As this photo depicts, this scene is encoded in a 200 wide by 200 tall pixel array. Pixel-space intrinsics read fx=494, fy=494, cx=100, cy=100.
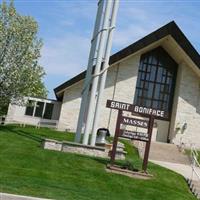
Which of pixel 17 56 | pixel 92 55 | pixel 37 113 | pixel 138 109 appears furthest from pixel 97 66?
pixel 37 113

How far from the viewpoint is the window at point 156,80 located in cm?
3766

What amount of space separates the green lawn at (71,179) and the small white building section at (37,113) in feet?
54.2

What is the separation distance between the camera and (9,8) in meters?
33.1

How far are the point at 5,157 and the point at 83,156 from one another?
11.2 feet

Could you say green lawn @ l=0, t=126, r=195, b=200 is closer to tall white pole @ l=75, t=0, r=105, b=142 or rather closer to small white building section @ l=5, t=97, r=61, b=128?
tall white pole @ l=75, t=0, r=105, b=142

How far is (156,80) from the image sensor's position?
37844 mm

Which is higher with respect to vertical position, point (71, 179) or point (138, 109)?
point (138, 109)

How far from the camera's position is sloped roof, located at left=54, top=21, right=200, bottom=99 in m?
34.5

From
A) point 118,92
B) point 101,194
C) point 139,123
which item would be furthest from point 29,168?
point 118,92

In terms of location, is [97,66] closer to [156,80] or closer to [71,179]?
[71,179]

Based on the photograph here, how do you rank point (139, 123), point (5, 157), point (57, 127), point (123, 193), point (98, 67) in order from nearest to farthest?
point (123, 193)
point (5, 157)
point (139, 123)
point (98, 67)
point (57, 127)

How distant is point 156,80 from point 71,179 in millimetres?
24553

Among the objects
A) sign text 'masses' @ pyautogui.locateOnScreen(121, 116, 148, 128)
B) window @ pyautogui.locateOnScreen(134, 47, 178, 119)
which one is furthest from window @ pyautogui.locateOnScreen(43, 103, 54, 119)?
sign text 'masses' @ pyautogui.locateOnScreen(121, 116, 148, 128)

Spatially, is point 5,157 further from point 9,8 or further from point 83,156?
point 9,8
